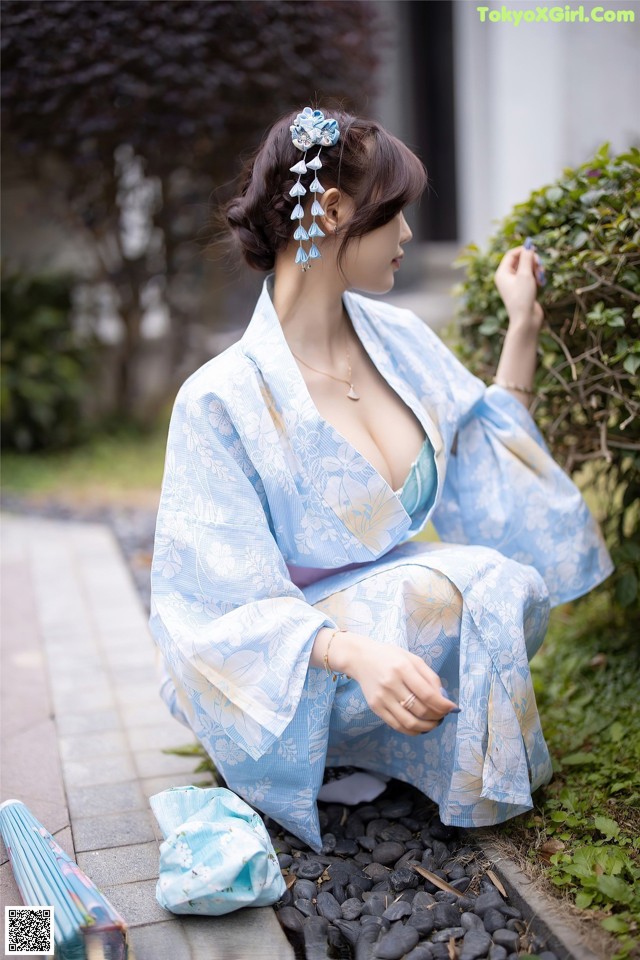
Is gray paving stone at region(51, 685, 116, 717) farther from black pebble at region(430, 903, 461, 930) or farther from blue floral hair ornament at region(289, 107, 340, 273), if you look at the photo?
blue floral hair ornament at region(289, 107, 340, 273)

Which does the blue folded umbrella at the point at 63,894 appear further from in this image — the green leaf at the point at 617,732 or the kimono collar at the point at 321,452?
the green leaf at the point at 617,732

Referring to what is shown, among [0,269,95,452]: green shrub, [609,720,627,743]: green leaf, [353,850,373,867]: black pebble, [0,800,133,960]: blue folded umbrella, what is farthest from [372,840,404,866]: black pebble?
[0,269,95,452]: green shrub

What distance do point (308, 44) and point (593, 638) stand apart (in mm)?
4089

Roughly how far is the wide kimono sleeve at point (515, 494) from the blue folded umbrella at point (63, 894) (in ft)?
3.71

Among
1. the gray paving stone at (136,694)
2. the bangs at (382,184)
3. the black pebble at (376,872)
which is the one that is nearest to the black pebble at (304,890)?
the black pebble at (376,872)

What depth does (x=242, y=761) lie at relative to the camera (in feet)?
6.30

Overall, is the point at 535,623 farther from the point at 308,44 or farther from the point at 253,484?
the point at 308,44

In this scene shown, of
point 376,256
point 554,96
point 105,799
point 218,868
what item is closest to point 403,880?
point 218,868

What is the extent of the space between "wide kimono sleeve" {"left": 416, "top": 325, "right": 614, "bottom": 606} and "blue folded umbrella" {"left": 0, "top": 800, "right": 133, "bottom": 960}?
1131 millimetres

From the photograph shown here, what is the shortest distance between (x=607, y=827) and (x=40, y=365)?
4.91 m

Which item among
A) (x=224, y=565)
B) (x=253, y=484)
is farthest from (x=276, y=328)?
(x=224, y=565)

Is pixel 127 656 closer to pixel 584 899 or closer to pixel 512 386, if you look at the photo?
pixel 512 386

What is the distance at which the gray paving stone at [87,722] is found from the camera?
101 inches

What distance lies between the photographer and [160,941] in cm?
167
